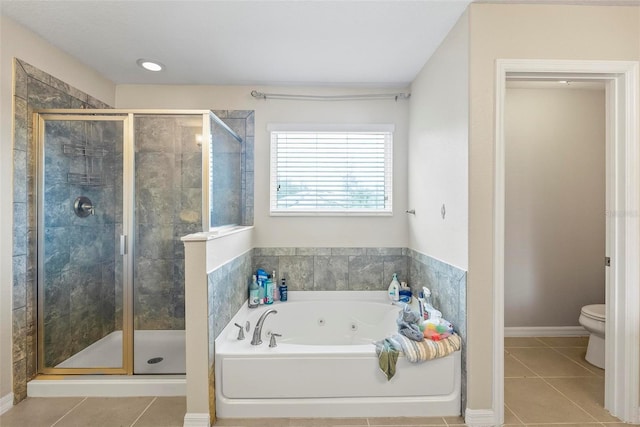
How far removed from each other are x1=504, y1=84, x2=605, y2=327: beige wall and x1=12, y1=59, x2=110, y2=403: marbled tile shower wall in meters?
3.66

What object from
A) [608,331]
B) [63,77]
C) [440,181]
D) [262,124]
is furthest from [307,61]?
[608,331]

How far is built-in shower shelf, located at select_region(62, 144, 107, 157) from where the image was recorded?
7.59 ft

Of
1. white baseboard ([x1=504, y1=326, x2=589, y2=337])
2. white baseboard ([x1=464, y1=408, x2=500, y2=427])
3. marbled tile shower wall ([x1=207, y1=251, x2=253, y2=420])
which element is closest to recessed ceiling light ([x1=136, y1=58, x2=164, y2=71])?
marbled tile shower wall ([x1=207, y1=251, x2=253, y2=420])

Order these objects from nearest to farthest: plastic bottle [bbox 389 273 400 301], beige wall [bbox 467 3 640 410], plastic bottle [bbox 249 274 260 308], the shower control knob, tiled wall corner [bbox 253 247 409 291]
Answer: beige wall [bbox 467 3 640 410] → the shower control knob → plastic bottle [bbox 249 274 260 308] → plastic bottle [bbox 389 273 400 301] → tiled wall corner [bbox 253 247 409 291]

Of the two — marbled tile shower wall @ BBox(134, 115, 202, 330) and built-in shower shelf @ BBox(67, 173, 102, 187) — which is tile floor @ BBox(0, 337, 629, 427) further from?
built-in shower shelf @ BBox(67, 173, 102, 187)

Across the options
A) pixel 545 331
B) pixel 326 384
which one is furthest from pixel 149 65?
pixel 545 331

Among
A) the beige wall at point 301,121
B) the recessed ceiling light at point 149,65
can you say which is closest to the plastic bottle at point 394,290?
the beige wall at point 301,121

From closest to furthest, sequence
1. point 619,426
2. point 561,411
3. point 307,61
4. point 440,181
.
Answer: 1. point 619,426
2. point 561,411
3. point 440,181
4. point 307,61

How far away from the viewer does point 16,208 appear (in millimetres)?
2002

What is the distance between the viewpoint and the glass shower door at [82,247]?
2197 millimetres

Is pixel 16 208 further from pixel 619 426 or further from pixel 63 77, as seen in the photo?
pixel 619 426

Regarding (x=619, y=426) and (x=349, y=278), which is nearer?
(x=619, y=426)

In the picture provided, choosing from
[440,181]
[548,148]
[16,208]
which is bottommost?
[16,208]

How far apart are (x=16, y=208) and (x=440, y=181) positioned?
2663 mm
